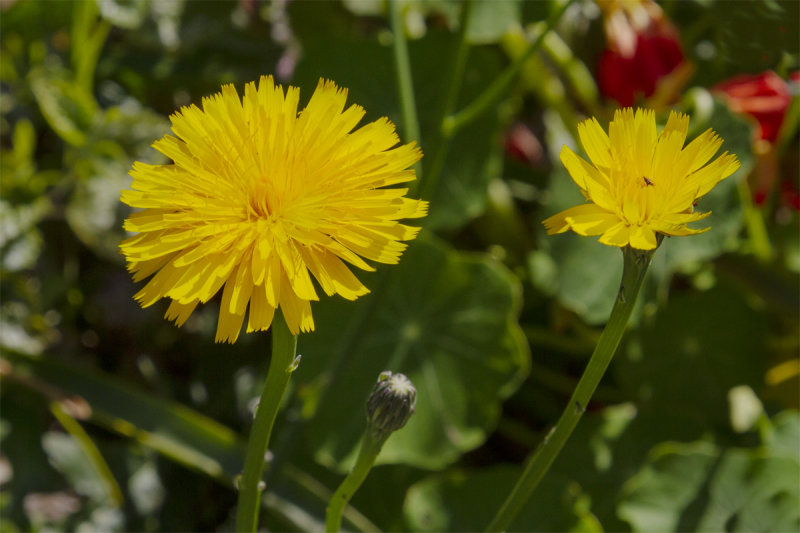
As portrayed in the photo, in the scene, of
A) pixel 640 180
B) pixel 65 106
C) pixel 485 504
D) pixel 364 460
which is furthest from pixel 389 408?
pixel 65 106

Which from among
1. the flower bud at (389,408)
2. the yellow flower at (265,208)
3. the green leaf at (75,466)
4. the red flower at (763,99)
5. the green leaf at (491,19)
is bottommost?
the green leaf at (75,466)

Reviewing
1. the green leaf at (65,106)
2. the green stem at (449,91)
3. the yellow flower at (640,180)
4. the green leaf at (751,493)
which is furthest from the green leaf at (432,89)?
the yellow flower at (640,180)

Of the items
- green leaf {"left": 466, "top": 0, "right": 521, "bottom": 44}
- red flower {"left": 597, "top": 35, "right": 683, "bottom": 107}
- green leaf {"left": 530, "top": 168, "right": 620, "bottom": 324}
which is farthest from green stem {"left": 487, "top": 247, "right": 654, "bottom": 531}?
red flower {"left": 597, "top": 35, "right": 683, "bottom": 107}

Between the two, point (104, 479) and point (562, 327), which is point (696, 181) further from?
point (104, 479)

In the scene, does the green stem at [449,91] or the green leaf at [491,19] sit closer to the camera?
the green stem at [449,91]

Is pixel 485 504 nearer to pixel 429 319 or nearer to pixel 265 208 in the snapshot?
pixel 429 319

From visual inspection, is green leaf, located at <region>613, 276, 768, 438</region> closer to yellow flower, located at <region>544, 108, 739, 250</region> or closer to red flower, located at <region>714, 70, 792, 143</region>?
red flower, located at <region>714, 70, 792, 143</region>

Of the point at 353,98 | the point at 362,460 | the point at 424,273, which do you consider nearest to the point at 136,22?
the point at 353,98

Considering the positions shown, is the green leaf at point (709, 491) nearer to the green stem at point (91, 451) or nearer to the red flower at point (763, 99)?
the red flower at point (763, 99)
